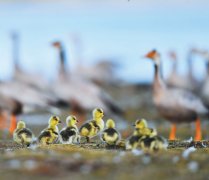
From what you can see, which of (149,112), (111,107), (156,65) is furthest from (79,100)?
(149,112)

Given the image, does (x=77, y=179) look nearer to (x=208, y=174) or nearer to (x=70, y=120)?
(x=208, y=174)

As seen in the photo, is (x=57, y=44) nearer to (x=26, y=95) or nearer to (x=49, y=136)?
(x=26, y=95)

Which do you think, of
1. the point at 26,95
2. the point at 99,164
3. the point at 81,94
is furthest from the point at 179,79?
the point at 99,164

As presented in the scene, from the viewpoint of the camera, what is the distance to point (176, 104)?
18.0 metres

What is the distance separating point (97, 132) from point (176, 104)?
691cm

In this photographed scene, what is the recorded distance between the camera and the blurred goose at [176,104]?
58.8ft

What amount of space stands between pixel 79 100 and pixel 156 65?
4.45 metres

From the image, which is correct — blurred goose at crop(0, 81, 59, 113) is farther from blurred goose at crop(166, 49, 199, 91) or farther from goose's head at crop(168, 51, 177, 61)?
goose's head at crop(168, 51, 177, 61)

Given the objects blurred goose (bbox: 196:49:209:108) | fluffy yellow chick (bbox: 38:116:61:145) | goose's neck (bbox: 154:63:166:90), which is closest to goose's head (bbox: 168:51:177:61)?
blurred goose (bbox: 196:49:209:108)

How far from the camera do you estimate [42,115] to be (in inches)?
1092

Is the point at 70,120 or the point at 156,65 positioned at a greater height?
the point at 156,65

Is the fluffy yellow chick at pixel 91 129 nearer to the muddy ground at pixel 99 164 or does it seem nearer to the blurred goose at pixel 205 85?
the muddy ground at pixel 99 164

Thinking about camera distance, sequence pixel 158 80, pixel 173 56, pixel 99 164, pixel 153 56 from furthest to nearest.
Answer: pixel 173 56
pixel 153 56
pixel 158 80
pixel 99 164

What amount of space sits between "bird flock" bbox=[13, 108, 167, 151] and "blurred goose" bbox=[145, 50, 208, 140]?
253 inches
